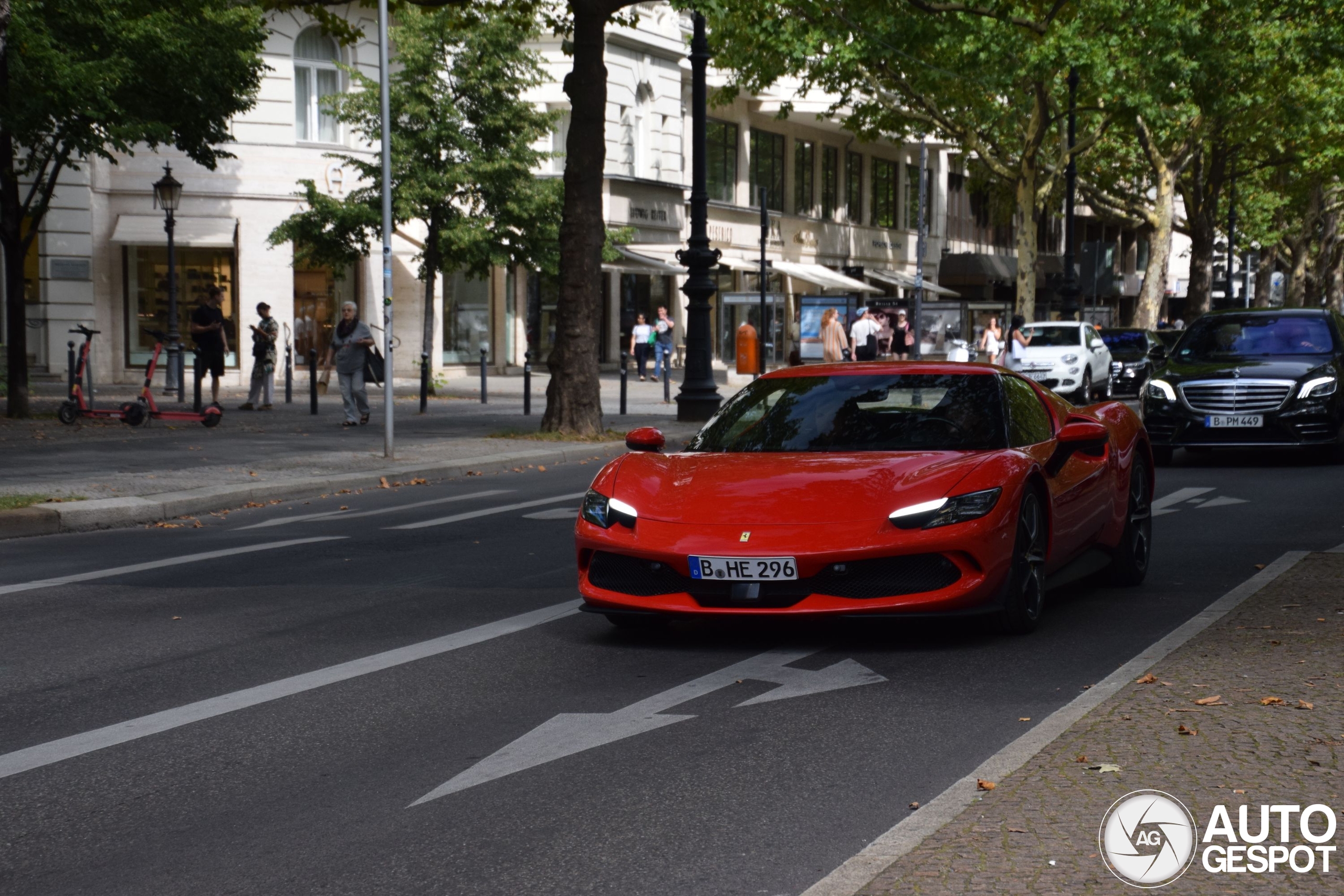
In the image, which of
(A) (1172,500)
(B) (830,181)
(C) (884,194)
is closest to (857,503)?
(A) (1172,500)

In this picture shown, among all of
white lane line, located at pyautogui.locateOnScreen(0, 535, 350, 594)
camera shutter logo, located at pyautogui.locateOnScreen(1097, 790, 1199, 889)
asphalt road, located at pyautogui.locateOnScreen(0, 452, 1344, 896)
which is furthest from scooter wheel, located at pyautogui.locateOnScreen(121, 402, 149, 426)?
camera shutter logo, located at pyautogui.locateOnScreen(1097, 790, 1199, 889)

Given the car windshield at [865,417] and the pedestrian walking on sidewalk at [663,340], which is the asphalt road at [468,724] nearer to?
the car windshield at [865,417]

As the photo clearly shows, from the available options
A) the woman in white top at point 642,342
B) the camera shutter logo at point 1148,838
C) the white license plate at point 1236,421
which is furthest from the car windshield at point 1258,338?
the woman in white top at point 642,342

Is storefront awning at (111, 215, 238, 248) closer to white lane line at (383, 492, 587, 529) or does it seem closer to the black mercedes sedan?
white lane line at (383, 492, 587, 529)

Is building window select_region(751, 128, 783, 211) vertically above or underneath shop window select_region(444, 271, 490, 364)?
above

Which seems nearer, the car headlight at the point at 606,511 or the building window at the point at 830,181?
the car headlight at the point at 606,511

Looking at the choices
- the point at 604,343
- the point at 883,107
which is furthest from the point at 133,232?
the point at 883,107

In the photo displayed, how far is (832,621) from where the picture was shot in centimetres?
759

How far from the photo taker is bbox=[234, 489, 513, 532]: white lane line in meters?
13.3

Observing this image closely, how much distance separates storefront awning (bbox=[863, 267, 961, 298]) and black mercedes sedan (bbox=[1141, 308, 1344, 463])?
40568mm

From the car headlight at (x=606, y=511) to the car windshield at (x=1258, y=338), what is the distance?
11779mm

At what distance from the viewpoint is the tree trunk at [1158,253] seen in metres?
51.7

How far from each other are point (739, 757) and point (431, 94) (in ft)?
90.0

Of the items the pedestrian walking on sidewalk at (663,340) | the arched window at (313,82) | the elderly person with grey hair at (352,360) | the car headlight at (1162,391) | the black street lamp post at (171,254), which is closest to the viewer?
the car headlight at (1162,391)
